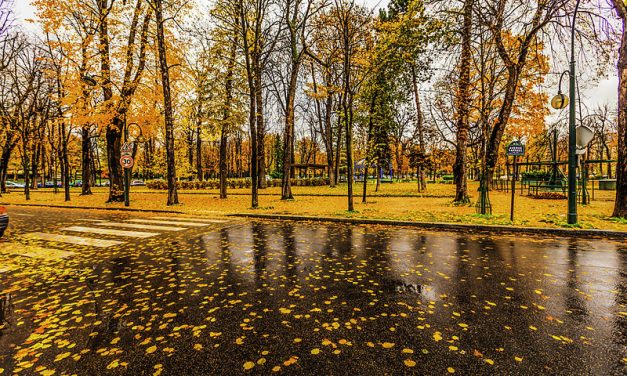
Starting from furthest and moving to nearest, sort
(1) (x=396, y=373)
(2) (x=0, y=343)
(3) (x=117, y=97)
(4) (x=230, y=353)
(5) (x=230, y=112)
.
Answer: (5) (x=230, y=112) < (3) (x=117, y=97) < (2) (x=0, y=343) < (4) (x=230, y=353) < (1) (x=396, y=373)

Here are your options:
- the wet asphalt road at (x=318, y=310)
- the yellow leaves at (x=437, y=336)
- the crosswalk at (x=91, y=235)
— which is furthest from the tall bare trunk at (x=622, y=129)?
the crosswalk at (x=91, y=235)

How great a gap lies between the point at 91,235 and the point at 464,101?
15933mm

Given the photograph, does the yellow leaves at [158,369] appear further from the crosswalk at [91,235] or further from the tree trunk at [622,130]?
the tree trunk at [622,130]

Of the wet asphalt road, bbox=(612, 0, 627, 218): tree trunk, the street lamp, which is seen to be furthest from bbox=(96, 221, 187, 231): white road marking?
bbox=(612, 0, 627, 218): tree trunk

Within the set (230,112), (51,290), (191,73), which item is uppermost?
(191,73)

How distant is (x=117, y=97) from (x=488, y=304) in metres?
20.9

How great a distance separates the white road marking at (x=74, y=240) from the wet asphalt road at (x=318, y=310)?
72 centimetres

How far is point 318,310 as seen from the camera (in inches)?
149

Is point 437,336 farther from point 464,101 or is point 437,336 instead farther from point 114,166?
point 114,166

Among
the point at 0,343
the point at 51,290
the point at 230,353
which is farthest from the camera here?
the point at 51,290

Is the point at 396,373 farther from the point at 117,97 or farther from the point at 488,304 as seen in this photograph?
the point at 117,97

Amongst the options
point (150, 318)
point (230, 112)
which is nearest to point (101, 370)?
point (150, 318)

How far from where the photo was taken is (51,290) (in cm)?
468

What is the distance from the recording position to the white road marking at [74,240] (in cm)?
780
